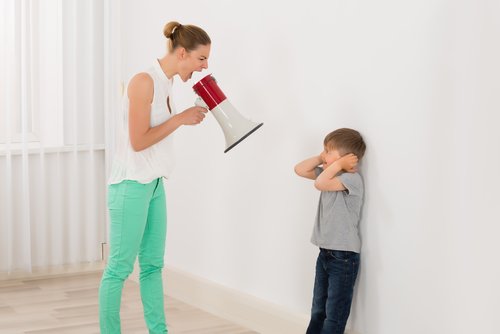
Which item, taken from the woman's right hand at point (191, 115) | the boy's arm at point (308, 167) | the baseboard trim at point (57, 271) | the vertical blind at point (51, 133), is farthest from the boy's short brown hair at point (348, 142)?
the baseboard trim at point (57, 271)

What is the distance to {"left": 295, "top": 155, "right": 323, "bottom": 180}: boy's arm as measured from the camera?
2887 mm

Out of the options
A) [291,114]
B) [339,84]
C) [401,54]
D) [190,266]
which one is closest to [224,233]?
[190,266]

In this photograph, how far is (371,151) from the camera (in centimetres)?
274

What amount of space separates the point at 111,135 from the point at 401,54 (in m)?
2.10

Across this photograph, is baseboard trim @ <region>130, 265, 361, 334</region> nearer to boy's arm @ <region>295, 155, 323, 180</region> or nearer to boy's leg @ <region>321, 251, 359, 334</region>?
boy's leg @ <region>321, 251, 359, 334</region>

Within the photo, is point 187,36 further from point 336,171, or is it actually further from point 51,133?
point 51,133

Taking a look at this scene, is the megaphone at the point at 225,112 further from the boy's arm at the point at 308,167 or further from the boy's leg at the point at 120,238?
the boy's leg at the point at 120,238

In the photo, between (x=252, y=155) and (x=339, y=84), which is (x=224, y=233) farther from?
(x=339, y=84)

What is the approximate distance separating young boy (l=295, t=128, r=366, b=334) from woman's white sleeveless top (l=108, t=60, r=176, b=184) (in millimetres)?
544

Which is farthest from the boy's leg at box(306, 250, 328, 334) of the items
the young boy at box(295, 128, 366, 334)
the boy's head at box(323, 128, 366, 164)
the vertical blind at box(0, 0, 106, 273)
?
the vertical blind at box(0, 0, 106, 273)

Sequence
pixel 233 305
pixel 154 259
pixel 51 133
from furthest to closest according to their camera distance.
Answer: pixel 51 133 < pixel 233 305 < pixel 154 259

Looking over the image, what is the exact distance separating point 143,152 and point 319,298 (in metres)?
0.78

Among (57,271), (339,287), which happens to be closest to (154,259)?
(339,287)

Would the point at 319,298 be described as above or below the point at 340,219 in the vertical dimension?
below
